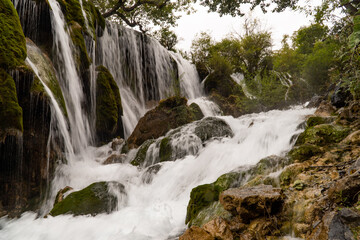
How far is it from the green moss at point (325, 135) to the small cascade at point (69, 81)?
24.5 ft

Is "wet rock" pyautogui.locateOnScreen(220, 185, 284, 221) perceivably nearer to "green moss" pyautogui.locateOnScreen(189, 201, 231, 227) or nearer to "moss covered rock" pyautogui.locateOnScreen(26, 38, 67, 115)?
"green moss" pyautogui.locateOnScreen(189, 201, 231, 227)

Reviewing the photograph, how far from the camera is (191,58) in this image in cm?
2170

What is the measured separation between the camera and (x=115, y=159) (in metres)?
8.12

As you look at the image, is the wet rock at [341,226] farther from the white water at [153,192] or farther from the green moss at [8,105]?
the green moss at [8,105]

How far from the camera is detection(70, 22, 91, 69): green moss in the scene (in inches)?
356

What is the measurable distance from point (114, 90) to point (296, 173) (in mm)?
9291

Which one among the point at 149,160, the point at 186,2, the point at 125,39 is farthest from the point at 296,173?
the point at 186,2

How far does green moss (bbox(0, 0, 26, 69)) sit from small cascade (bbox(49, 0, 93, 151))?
2.08m

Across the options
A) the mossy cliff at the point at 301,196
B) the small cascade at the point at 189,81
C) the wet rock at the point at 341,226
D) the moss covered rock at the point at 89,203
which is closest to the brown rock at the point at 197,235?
the mossy cliff at the point at 301,196

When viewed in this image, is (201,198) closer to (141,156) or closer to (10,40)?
(141,156)

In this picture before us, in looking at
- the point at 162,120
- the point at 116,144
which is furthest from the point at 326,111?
the point at 116,144

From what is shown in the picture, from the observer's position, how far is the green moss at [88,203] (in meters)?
4.38

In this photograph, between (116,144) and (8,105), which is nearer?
(8,105)

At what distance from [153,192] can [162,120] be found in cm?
473
